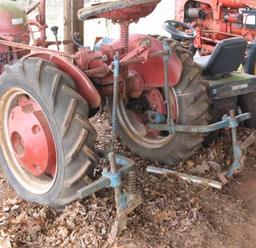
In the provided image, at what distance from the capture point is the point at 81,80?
2754 millimetres

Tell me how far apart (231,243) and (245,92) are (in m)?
1.64

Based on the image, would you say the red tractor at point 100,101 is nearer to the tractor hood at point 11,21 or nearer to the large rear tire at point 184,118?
the large rear tire at point 184,118

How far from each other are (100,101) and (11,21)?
184 centimetres

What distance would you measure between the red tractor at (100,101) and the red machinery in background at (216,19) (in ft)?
9.38

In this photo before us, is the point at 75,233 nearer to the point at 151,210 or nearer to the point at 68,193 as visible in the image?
the point at 68,193

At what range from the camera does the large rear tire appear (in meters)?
3.31

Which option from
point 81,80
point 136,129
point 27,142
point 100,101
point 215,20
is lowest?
point 136,129

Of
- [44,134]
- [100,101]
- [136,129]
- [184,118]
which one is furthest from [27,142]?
[184,118]

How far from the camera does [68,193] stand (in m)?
2.71

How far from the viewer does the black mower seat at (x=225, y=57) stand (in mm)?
3672

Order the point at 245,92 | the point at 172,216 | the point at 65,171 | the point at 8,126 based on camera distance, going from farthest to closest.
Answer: the point at 245,92
the point at 8,126
the point at 172,216
the point at 65,171

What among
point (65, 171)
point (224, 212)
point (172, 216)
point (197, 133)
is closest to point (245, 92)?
point (197, 133)

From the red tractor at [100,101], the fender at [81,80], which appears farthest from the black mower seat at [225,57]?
the fender at [81,80]

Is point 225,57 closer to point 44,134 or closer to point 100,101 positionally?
point 100,101
